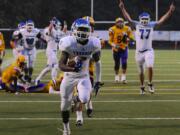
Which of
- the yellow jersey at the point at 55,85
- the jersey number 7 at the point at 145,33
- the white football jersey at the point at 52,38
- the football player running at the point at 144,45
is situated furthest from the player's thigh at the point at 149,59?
the white football jersey at the point at 52,38

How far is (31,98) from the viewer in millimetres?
13438

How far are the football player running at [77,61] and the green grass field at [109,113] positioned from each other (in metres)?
0.53

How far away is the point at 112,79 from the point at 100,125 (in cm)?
874

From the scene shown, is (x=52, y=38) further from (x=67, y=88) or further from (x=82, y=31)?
(x=82, y=31)

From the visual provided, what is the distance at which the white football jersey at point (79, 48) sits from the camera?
347 inches

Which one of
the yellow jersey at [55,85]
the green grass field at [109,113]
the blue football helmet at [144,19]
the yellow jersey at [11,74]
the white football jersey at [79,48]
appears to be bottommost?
the green grass field at [109,113]

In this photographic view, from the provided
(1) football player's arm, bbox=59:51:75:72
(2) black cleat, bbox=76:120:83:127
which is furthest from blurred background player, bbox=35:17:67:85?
(1) football player's arm, bbox=59:51:75:72

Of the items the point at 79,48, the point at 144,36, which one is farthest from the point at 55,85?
the point at 79,48

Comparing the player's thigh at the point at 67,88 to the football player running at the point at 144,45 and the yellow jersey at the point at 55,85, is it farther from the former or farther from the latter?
the football player running at the point at 144,45

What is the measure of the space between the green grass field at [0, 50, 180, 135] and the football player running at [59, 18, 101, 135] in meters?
0.53

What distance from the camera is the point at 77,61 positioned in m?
9.00

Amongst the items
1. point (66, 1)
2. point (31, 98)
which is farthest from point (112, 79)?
point (66, 1)

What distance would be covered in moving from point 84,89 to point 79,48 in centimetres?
63

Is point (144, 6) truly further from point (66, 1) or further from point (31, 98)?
point (31, 98)
